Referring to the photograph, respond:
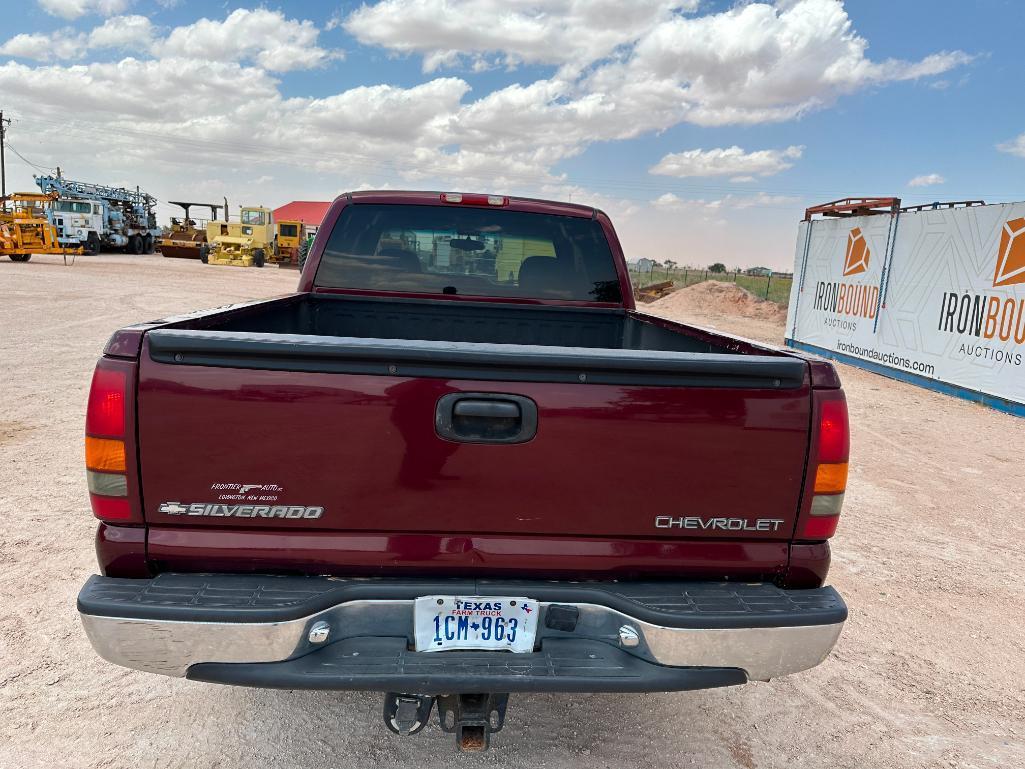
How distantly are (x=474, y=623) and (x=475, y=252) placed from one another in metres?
2.69

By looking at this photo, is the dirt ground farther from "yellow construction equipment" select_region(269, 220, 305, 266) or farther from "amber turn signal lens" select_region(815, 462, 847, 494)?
"yellow construction equipment" select_region(269, 220, 305, 266)

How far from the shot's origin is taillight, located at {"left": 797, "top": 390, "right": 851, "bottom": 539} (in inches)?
83.3

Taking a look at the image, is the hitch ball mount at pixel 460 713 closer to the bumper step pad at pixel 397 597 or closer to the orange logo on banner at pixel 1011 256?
the bumper step pad at pixel 397 597

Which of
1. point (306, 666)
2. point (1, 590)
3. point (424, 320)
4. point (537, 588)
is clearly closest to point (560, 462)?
point (537, 588)

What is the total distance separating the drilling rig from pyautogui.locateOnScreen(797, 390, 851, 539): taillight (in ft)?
119

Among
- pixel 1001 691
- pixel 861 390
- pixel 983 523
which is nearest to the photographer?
pixel 1001 691

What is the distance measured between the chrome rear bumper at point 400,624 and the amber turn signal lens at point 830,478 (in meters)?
0.35

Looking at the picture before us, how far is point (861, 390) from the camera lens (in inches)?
449

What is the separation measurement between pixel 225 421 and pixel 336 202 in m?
2.50

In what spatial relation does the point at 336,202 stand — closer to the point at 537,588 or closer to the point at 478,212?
the point at 478,212

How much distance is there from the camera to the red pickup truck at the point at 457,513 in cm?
198

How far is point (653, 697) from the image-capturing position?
3.05 meters

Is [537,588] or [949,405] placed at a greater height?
[537,588]

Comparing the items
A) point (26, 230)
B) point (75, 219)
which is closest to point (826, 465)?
point (26, 230)
